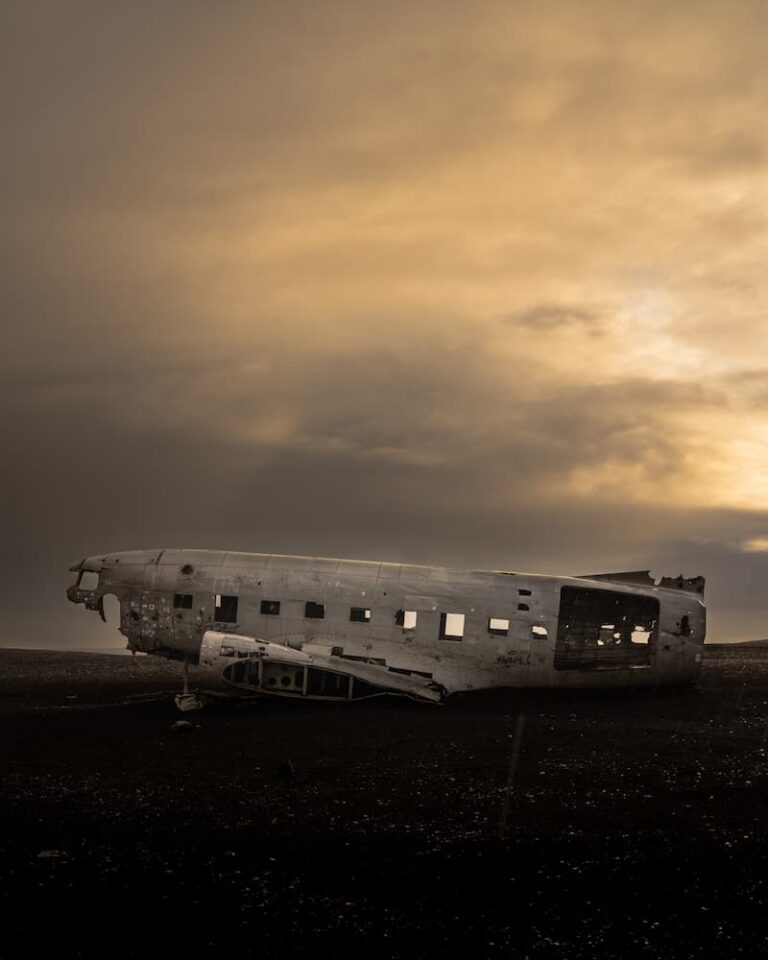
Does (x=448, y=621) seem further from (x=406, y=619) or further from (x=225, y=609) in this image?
(x=225, y=609)

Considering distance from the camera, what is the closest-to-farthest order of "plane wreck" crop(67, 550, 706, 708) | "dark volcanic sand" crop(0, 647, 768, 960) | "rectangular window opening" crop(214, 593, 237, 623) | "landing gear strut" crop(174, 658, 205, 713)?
1. "dark volcanic sand" crop(0, 647, 768, 960)
2. "landing gear strut" crop(174, 658, 205, 713)
3. "plane wreck" crop(67, 550, 706, 708)
4. "rectangular window opening" crop(214, 593, 237, 623)

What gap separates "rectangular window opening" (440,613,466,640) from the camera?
30.5 meters

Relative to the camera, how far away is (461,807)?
18.6 m

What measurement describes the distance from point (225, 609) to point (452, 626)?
828cm

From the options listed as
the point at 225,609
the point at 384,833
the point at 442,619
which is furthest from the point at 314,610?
the point at 384,833

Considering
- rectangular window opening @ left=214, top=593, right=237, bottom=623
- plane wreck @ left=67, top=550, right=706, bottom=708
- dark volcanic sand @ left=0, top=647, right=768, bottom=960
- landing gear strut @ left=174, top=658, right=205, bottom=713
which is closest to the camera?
dark volcanic sand @ left=0, top=647, right=768, bottom=960

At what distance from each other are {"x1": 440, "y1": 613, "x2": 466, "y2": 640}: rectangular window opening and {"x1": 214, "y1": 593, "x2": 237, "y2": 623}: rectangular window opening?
24.8 feet

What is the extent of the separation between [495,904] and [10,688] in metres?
28.7

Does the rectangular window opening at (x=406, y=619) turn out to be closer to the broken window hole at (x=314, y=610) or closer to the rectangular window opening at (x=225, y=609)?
the broken window hole at (x=314, y=610)

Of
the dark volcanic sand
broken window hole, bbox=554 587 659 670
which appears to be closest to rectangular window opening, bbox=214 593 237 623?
the dark volcanic sand

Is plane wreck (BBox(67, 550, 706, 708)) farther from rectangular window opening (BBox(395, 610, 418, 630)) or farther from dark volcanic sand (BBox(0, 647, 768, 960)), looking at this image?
dark volcanic sand (BBox(0, 647, 768, 960))

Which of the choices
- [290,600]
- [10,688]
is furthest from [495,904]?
[10,688]

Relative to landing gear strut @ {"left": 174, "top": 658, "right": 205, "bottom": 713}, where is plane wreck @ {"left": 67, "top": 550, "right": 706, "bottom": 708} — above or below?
above

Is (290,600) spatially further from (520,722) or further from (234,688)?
(520,722)
